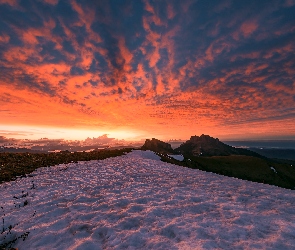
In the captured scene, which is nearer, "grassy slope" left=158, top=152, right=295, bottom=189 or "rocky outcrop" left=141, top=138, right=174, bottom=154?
"grassy slope" left=158, top=152, right=295, bottom=189

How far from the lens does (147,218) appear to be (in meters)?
7.14

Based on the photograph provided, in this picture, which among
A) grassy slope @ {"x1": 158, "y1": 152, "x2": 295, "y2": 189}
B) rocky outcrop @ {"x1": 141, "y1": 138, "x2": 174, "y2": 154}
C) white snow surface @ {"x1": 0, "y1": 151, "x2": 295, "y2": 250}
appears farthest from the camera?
rocky outcrop @ {"x1": 141, "y1": 138, "x2": 174, "y2": 154}

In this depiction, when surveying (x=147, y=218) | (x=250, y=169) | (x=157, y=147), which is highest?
(x=157, y=147)

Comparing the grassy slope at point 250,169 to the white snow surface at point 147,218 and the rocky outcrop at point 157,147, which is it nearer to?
the white snow surface at point 147,218

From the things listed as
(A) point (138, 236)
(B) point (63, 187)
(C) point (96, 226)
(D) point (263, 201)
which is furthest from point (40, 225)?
(D) point (263, 201)

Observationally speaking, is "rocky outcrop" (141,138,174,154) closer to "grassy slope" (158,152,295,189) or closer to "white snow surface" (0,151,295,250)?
A: "grassy slope" (158,152,295,189)

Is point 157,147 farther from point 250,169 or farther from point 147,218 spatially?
point 147,218

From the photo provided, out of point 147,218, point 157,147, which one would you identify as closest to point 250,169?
point 147,218

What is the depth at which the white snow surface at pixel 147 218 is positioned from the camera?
5508 mm

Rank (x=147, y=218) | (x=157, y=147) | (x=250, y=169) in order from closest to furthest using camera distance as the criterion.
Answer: (x=147, y=218), (x=250, y=169), (x=157, y=147)

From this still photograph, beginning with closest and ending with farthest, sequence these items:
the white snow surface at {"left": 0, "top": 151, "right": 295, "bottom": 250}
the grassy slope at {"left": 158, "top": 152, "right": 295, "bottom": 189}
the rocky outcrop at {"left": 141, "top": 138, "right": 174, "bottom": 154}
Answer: the white snow surface at {"left": 0, "top": 151, "right": 295, "bottom": 250}, the grassy slope at {"left": 158, "top": 152, "right": 295, "bottom": 189}, the rocky outcrop at {"left": 141, "top": 138, "right": 174, "bottom": 154}

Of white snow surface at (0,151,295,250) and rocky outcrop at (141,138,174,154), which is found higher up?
rocky outcrop at (141,138,174,154)

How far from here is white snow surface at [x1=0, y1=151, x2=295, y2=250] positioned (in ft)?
18.1

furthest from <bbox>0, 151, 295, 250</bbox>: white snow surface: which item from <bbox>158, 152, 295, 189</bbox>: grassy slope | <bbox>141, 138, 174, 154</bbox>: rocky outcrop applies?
<bbox>141, 138, 174, 154</bbox>: rocky outcrop
